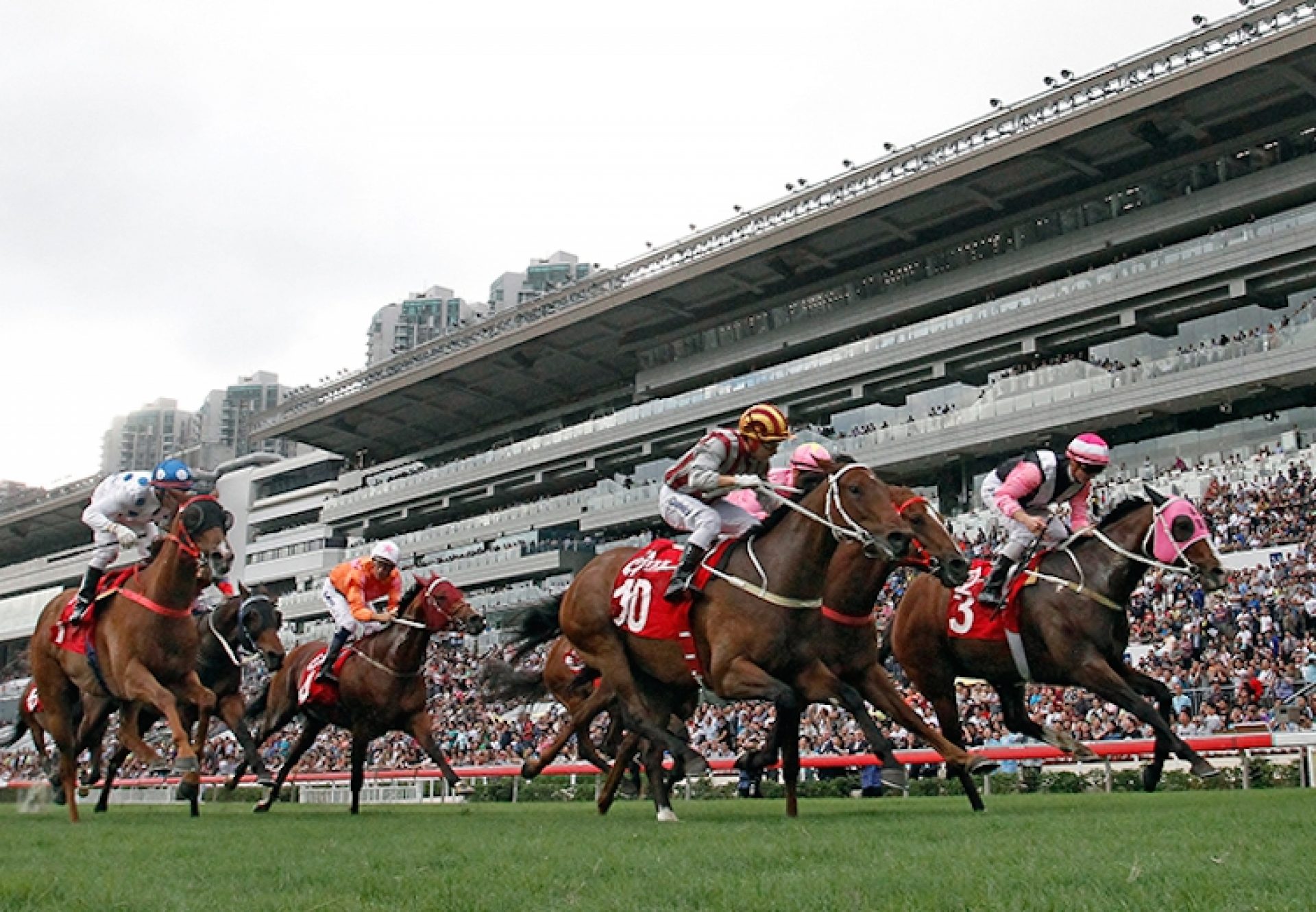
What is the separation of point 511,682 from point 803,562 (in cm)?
660

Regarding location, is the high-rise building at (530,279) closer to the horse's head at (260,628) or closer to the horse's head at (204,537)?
the horse's head at (260,628)

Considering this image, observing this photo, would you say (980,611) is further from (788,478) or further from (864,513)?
(864,513)

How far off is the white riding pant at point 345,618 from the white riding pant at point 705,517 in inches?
171

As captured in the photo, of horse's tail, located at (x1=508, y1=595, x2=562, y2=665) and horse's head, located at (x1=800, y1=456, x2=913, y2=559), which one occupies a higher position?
horse's head, located at (x1=800, y1=456, x2=913, y2=559)

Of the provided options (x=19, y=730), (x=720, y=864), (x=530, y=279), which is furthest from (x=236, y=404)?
(x=720, y=864)

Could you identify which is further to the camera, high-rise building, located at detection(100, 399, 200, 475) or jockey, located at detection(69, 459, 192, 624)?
high-rise building, located at detection(100, 399, 200, 475)

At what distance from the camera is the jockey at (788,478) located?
9.30m

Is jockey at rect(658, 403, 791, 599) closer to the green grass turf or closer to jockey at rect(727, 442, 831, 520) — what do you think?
jockey at rect(727, 442, 831, 520)

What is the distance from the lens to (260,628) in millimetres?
14047

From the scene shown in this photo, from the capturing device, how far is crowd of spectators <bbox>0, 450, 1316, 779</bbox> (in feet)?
59.2

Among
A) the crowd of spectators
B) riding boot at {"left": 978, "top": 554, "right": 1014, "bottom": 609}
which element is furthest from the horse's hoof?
the crowd of spectators

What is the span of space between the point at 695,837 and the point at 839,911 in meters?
3.06

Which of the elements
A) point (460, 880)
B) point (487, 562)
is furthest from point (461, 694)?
point (460, 880)

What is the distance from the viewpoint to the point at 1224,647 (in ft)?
67.7
